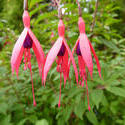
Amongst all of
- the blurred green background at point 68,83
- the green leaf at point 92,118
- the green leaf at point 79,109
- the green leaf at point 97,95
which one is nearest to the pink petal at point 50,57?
the blurred green background at point 68,83

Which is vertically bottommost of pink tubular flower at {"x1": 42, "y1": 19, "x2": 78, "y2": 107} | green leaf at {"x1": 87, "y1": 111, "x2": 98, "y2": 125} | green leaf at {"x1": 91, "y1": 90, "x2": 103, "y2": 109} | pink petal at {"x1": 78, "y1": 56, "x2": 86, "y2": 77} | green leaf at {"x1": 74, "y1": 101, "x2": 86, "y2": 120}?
green leaf at {"x1": 87, "y1": 111, "x2": 98, "y2": 125}

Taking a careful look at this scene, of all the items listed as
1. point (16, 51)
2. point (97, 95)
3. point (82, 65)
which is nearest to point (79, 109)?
point (97, 95)

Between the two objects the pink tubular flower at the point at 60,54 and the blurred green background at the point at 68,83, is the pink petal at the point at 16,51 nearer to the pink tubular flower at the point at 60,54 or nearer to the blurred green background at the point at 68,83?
the pink tubular flower at the point at 60,54

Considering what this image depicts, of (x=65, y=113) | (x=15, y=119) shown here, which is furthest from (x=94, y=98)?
(x=15, y=119)

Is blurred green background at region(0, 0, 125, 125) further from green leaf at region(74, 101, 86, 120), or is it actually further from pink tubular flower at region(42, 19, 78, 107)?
pink tubular flower at region(42, 19, 78, 107)

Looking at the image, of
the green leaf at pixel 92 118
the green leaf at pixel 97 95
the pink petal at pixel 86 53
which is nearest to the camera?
the pink petal at pixel 86 53

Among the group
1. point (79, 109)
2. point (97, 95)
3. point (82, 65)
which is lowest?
point (79, 109)

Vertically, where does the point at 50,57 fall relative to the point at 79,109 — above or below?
above

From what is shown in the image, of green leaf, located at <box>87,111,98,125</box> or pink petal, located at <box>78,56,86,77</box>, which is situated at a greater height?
pink petal, located at <box>78,56,86,77</box>

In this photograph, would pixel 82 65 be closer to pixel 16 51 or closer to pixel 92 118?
pixel 16 51

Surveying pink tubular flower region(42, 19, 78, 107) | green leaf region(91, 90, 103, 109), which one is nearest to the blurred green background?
green leaf region(91, 90, 103, 109)

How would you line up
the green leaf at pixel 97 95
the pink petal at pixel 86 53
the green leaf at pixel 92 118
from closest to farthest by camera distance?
the pink petal at pixel 86 53 → the green leaf at pixel 97 95 → the green leaf at pixel 92 118

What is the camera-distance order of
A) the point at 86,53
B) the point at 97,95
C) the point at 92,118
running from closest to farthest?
the point at 86,53, the point at 97,95, the point at 92,118

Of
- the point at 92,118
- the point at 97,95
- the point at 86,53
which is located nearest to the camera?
the point at 86,53
